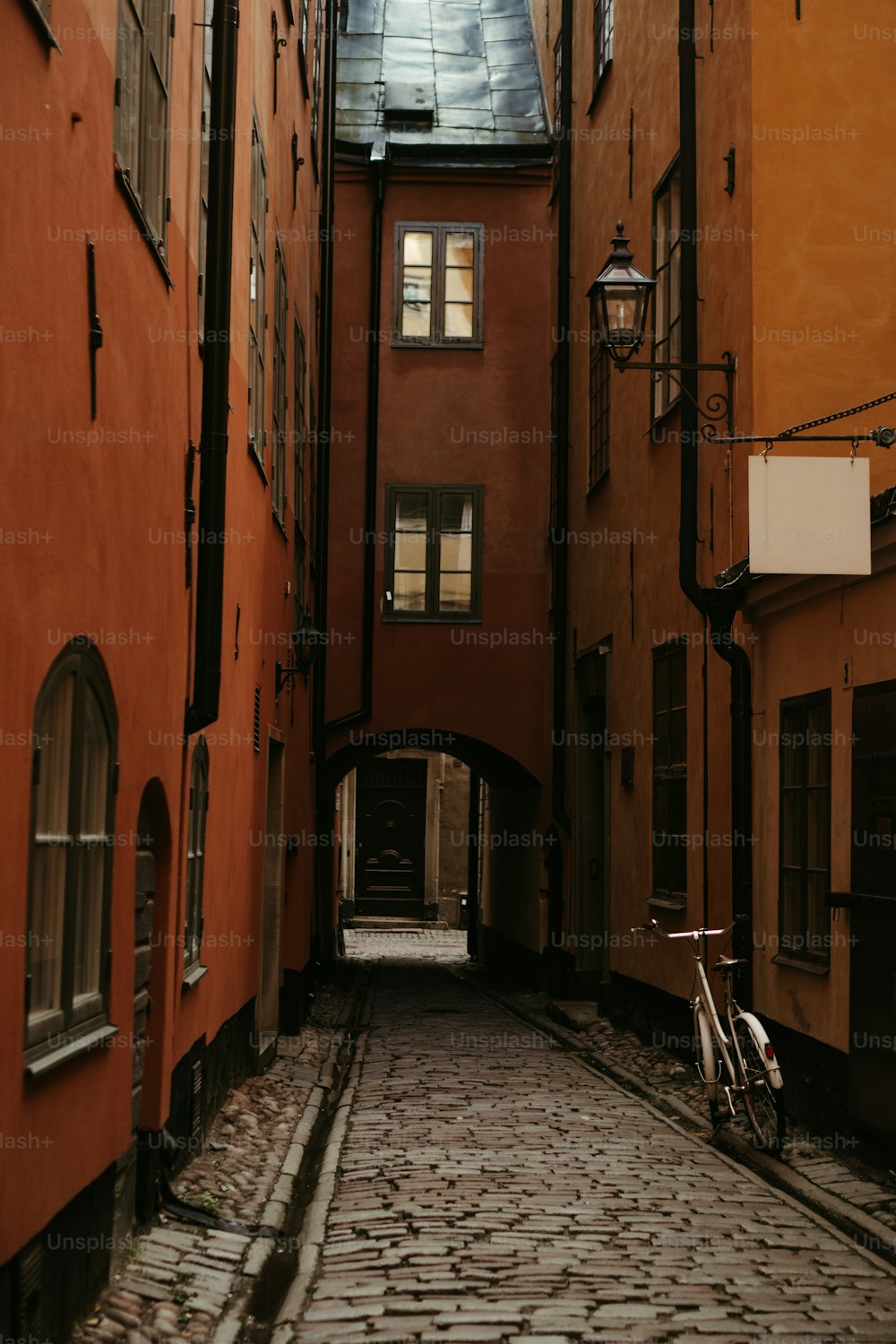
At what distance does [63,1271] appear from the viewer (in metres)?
5.07

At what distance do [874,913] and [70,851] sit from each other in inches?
169

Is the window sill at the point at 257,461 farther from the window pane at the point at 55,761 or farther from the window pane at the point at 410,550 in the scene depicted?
the window pane at the point at 410,550

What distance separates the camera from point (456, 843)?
3506cm

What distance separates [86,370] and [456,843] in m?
30.1

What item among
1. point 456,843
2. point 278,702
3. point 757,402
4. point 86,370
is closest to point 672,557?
point 757,402

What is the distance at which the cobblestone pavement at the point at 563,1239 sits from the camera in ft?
18.2

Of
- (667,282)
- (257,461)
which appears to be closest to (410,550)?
(667,282)

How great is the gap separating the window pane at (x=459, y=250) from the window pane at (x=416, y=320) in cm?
64

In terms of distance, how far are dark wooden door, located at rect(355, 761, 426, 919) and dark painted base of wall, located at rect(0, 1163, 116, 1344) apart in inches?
1145

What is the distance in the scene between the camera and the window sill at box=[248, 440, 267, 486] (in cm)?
1030

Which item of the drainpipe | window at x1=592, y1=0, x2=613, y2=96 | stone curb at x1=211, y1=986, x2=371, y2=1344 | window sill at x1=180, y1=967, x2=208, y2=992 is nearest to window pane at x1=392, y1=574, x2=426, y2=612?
window at x1=592, y1=0, x2=613, y2=96

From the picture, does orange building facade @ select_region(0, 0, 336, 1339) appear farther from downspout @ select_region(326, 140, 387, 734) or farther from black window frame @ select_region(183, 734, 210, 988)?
downspout @ select_region(326, 140, 387, 734)

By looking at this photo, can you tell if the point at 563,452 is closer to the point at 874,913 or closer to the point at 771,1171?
the point at 874,913

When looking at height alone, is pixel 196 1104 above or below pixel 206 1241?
above
